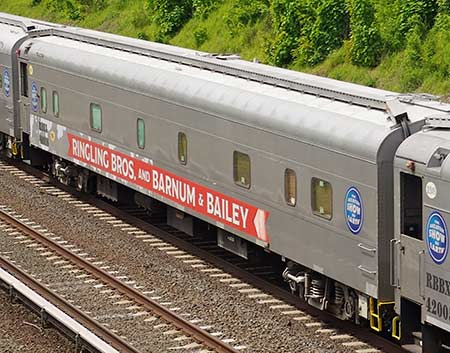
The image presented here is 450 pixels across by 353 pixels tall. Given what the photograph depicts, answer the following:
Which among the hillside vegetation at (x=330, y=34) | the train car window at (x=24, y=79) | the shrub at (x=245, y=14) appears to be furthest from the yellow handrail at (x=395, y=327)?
the shrub at (x=245, y=14)

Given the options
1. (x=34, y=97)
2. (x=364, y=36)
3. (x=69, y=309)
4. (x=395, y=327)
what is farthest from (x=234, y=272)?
(x=364, y=36)

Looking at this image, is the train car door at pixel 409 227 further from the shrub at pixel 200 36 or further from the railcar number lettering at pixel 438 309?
the shrub at pixel 200 36

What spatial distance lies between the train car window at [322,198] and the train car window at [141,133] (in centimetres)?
606

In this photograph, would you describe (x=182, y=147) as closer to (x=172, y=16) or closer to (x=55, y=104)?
(x=55, y=104)

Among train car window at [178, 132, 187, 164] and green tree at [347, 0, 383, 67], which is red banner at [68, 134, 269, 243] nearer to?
train car window at [178, 132, 187, 164]

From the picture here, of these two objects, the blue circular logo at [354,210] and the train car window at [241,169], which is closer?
the blue circular logo at [354,210]

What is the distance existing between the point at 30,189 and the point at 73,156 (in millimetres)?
2462

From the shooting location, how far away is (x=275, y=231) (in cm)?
1770

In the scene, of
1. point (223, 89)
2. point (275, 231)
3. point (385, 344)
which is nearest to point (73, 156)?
point (223, 89)

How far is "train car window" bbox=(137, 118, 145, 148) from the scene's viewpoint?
22.0m

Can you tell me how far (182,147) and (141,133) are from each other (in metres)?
1.74

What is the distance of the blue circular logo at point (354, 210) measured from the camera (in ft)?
50.5

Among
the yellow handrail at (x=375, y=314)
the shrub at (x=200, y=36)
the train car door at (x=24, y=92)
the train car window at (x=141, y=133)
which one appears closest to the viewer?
the yellow handrail at (x=375, y=314)

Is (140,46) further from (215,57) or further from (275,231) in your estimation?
(275,231)
